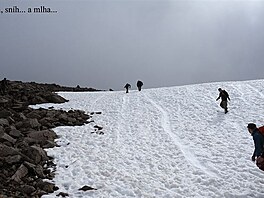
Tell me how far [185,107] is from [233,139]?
9.87m

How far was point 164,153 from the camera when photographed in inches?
570

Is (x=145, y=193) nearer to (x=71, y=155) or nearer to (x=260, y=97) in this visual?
(x=71, y=155)

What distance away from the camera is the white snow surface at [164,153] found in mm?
10375

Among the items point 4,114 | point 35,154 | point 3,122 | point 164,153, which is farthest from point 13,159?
point 4,114

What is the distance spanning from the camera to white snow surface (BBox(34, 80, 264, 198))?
10375 millimetres

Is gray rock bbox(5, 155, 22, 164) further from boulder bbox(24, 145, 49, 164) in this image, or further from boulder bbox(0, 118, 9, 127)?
boulder bbox(0, 118, 9, 127)

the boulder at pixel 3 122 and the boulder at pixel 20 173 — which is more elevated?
the boulder at pixel 3 122

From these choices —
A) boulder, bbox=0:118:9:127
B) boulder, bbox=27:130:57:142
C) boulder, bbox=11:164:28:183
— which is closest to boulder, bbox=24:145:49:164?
boulder, bbox=11:164:28:183

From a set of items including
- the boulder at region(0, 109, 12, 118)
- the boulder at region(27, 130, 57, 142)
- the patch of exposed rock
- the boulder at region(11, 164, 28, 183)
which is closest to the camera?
the patch of exposed rock

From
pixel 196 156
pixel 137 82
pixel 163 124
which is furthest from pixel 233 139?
pixel 137 82

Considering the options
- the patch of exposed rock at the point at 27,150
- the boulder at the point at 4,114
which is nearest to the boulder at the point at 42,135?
the patch of exposed rock at the point at 27,150

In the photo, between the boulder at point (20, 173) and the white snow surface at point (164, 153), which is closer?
the boulder at point (20, 173)

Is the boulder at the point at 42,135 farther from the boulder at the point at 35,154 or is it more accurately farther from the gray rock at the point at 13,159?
the gray rock at the point at 13,159

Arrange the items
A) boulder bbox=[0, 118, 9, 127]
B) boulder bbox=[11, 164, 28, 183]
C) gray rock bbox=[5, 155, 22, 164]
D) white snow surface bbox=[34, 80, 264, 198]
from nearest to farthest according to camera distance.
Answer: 1. boulder bbox=[11, 164, 28, 183]
2. white snow surface bbox=[34, 80, 264, 198]
3. gray rock bbox=[5, 155, 22, 164]
4. boulder bbox=[0, 118, 9, 127]
